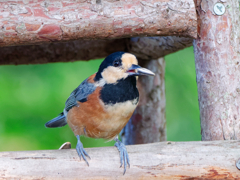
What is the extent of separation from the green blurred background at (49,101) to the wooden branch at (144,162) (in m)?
1.79

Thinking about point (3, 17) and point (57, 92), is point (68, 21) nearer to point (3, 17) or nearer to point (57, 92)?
point (3, 17)

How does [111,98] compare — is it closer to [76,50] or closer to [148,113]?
[76,50]

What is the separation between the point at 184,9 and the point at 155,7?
0.56 ft

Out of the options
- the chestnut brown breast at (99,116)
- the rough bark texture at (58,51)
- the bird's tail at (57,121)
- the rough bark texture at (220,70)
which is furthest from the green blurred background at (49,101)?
the rough bark texture at (220,70)

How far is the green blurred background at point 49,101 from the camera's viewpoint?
3240 millimetres

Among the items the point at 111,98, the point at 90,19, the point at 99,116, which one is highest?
the point at 90,19

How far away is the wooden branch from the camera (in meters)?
1.44

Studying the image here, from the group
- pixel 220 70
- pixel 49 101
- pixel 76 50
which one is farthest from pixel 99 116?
pixel 49 101

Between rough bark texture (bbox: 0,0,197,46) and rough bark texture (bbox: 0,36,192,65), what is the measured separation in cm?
62

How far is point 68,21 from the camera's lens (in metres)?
1.70

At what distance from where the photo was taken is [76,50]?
2604 millimetres

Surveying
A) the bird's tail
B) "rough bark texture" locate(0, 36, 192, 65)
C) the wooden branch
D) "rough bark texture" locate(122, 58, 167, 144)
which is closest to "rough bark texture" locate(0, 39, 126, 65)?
"rough bark texture" locate(0, 36, 192, 65)

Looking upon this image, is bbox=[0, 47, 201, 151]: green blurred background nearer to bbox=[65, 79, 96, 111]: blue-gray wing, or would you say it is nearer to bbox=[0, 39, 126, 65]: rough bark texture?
bbox=[0, 39, 126, 65]: rough bark texture

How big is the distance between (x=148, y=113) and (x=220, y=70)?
108 centimetres
